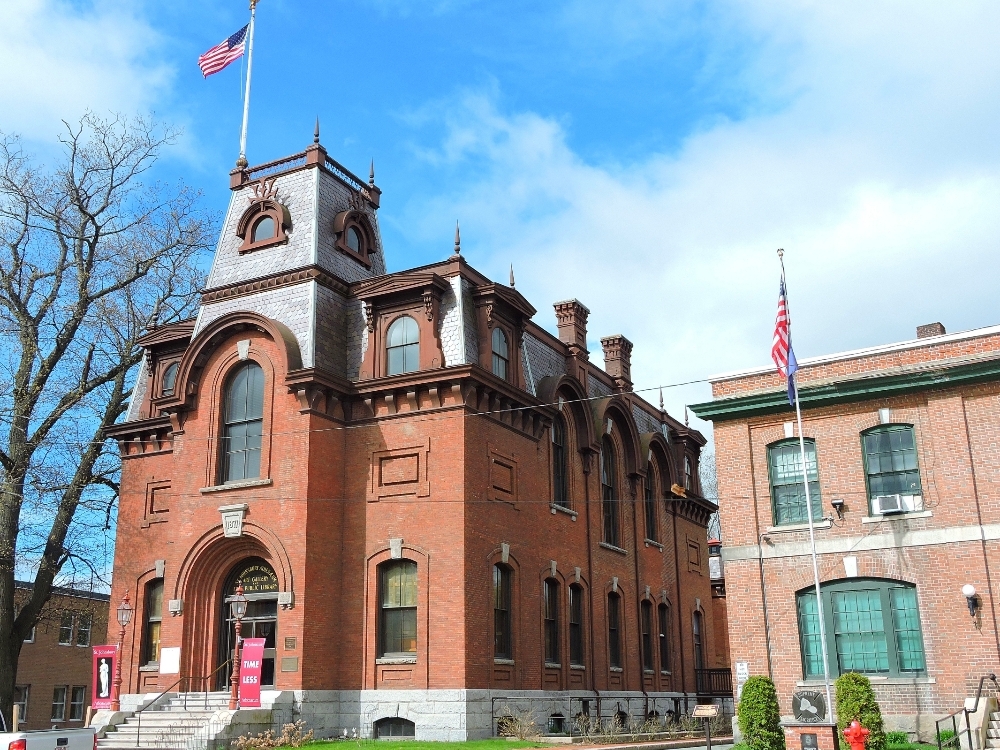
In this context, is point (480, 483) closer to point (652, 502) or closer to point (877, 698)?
point (877, 698)

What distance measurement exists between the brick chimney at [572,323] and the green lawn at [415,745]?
1502 centimetres

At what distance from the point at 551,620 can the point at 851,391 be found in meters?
11.5

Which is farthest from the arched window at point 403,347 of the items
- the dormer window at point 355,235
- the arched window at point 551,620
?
the arched window at point 551,620

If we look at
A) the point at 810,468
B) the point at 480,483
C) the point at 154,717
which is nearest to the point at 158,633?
the point at 154,717

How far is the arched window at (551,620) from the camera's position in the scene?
29.5 meters

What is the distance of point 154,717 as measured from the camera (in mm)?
25266

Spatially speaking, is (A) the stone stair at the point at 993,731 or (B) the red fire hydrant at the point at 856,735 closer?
(B) the red fire hydrant at the point at 856,735

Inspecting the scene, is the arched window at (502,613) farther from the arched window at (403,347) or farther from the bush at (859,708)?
the bush at (859,708)

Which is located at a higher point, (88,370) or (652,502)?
(88,370)

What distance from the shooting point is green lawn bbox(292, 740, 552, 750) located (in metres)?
22.8

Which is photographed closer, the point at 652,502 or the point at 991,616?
the point at 991,616

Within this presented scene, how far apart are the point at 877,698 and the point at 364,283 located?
16538 mm

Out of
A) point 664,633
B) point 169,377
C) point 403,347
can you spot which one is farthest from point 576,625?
point 169,377

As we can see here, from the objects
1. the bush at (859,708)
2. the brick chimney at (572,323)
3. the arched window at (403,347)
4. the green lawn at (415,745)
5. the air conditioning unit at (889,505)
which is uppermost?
the brick chimney at (572,323)
